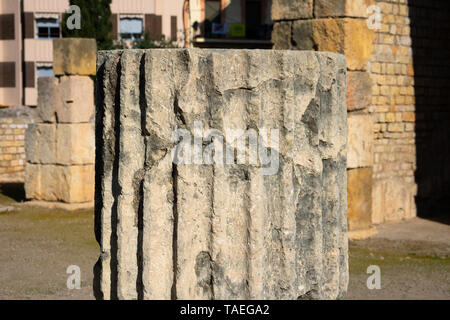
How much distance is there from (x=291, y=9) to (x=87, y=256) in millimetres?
3739

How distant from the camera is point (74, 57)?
1095cm

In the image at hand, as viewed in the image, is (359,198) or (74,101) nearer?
(359,198)

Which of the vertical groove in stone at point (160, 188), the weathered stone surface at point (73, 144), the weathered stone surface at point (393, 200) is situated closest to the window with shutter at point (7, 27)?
the weathered stone surface at point (73, 144)

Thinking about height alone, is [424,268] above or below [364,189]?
below

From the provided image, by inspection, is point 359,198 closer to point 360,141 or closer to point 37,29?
point 360,141

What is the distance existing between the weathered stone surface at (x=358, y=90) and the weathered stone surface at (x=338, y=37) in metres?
0.09

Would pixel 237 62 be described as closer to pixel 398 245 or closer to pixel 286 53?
pixel 286 53

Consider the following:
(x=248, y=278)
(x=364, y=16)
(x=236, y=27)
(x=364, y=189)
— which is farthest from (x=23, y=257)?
(x=236, y=27)

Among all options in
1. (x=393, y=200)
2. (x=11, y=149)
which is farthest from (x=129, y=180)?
(x=11, y=149)

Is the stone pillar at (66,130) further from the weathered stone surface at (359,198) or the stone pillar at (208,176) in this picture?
the stone pillar at (208,176)

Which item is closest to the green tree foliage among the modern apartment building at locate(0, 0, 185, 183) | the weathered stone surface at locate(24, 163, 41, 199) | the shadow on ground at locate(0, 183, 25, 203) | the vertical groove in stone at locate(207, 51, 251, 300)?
the shadow on ground at locate(0, 183, 25, 203)

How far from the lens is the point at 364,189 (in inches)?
340

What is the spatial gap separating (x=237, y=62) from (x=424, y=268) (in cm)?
478

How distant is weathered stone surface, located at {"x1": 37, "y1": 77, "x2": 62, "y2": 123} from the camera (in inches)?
434
